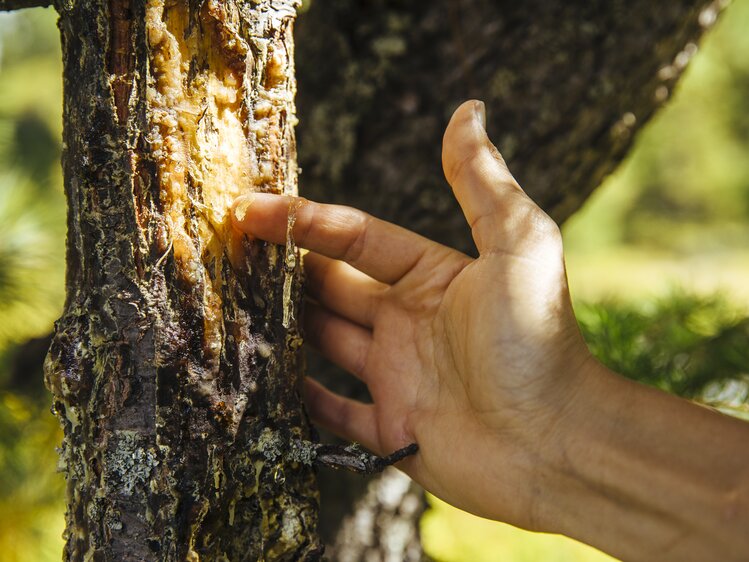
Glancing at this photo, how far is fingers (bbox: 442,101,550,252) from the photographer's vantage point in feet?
2.58

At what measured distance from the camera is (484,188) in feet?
2.65

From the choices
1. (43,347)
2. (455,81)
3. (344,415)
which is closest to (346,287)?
(344,415)

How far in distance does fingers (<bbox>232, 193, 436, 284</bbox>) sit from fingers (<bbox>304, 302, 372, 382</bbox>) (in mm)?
115

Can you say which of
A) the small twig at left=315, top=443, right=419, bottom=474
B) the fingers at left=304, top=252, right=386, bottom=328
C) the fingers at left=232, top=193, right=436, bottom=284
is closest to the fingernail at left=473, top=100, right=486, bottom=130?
the fingers at left=232, top=193, right=436, bottom=284

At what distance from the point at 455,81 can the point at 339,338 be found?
578mm

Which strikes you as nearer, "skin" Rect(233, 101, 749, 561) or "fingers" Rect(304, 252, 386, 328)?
"skin" Rect(233, 101, 749, 561)

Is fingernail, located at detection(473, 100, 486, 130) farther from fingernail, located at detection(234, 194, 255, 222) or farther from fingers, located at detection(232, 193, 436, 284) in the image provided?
fingernail, located at detection(234, 194, 255, 222)

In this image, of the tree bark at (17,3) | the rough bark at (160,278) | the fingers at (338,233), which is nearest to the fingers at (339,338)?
the fingers at (338,233)

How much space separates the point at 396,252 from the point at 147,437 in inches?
17.4

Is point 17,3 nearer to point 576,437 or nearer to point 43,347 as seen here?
point 43,347

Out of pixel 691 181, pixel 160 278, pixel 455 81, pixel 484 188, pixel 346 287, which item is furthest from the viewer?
pixel 691 181

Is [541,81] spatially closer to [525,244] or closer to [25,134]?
[525,244]

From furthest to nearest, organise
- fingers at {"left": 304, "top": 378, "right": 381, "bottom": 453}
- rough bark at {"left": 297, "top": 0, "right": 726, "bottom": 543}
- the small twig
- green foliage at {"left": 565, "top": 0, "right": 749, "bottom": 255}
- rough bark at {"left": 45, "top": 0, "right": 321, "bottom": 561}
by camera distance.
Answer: green foliage at {"left": 565, "top": 0, "right": 749, "bottom": 255} → rough bark at {"left": 297, "top": 0, "right": 726, "bottom": 543} → fingers at {"left": 304, "top": 378, "right": 381, "bottom": 453} → the small twig → rough bark at {"left": 45, "top": 0, "right": 321, "bottom": 561}

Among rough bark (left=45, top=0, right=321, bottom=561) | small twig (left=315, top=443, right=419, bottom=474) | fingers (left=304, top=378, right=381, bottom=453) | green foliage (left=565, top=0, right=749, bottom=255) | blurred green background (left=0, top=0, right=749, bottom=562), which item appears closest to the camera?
rough bark (left=45, top=0, right=321, bottom=561)
